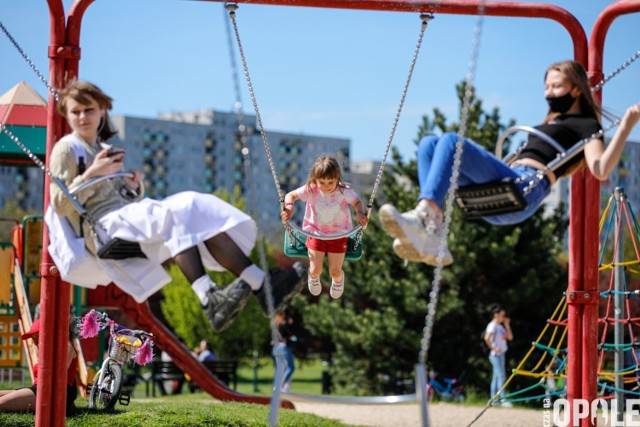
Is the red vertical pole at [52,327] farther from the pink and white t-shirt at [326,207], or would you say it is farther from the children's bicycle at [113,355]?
the pink and white t-shirt at [326,207]

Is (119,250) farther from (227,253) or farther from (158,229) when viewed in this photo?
(227,253)

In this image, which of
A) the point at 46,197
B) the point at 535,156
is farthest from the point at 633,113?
the point at 46,197

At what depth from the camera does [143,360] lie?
9500 mm

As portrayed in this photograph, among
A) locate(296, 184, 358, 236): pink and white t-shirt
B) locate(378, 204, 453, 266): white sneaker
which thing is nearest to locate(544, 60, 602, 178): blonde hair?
locate(378, 204, 453, 266): white sneaker

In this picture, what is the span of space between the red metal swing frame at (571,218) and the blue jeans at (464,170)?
71.8 inches

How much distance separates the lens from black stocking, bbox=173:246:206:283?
6438 millimetres

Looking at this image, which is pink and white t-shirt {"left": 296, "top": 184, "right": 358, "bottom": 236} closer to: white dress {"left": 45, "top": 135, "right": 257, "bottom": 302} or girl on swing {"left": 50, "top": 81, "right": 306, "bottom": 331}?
girl on swing {"left": 50, "top": 81, "right": 306, "bottom": 331}

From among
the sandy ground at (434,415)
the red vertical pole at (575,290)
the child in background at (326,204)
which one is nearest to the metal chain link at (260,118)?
the child in background at (326,204)

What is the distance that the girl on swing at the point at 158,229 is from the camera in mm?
6336

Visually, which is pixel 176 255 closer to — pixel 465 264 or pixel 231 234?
pixel 231 234

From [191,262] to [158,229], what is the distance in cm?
30

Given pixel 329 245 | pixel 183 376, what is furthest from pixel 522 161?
pixel 183 376

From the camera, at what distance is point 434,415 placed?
16688mm

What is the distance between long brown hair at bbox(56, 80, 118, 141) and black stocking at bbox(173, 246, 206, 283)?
1.04 meters
